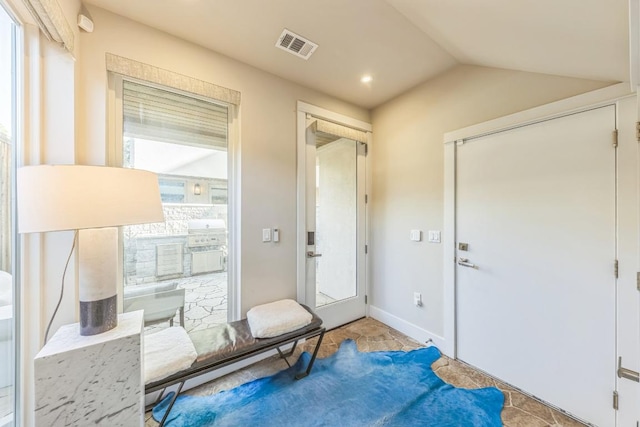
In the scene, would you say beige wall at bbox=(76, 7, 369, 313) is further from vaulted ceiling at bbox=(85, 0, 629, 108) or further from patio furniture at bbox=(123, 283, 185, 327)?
patio furniture at bbox=(123, 283, 185, 327)

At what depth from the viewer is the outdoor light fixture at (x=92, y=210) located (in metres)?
0.96

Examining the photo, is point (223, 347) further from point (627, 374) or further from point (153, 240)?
point (627, 374)

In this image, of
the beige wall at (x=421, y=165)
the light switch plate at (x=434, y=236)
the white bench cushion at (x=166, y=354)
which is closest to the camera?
the white bench cushion at (x=166, y=354)

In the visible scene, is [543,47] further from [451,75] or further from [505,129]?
[451,75]

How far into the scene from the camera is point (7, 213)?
1.20 m

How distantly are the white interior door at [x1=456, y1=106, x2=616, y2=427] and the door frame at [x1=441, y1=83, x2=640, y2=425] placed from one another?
0.13 feet

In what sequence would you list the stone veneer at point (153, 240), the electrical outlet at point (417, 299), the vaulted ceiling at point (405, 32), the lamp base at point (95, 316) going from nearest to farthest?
the lamp base at point (95, 316), the vaulted ceiling at point (405, 32), the stone veneer at point (153, 240), the electrical outlet at point (417, 299)

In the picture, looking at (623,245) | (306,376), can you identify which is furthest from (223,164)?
(623,245)

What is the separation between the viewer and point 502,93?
1.93 m

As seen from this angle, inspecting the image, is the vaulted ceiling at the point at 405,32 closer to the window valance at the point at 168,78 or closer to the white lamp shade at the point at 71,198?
the window valance at the point at 168,78

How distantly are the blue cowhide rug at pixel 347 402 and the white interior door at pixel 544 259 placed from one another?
1.37 ft

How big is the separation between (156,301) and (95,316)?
2.47 ft

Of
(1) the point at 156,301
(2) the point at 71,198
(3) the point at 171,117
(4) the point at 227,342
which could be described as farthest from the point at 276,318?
(3) the point at 171,117

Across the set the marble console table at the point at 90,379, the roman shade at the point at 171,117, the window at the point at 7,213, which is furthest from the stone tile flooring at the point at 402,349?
the roman shade at the point at 171,117
